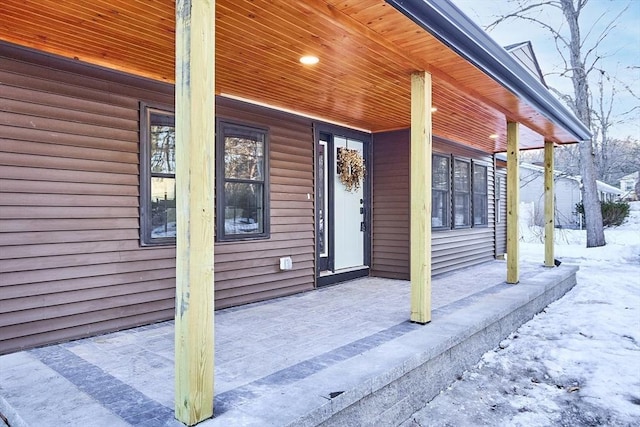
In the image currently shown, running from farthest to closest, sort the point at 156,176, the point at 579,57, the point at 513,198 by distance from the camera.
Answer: the point at 579,57 < the point at 513,198 < the point at 156,176

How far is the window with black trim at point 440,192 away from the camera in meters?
6.71

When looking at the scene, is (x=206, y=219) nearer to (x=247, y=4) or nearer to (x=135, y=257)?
(x=247, y=4)

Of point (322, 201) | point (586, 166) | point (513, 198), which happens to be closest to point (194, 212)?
point (322, 201)

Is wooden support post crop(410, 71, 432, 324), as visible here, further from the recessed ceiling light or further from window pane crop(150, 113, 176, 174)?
window pane crop(150, 113, 176, 174)

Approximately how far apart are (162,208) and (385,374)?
8.08 feet

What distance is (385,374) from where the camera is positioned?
2.42m

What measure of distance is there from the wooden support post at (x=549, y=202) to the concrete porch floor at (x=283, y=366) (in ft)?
8.98

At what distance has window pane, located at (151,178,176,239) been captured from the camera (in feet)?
12.2

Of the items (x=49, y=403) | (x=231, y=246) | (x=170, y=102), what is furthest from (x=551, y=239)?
(x=49, y=403)

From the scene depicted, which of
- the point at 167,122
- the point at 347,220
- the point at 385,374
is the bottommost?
the point at 385,374

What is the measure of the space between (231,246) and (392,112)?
2531 mm

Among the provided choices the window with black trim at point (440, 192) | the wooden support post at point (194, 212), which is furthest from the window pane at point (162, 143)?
the window with black trim at point (440, 192)

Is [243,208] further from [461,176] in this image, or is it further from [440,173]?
[461,176]

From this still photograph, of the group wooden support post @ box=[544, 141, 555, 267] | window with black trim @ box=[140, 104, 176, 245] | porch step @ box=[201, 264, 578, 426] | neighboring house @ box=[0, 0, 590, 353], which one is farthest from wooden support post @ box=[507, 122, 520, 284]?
window with black trim @ box=[140, 104, 176, 245]
